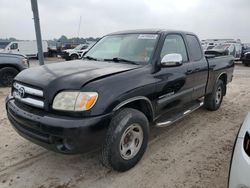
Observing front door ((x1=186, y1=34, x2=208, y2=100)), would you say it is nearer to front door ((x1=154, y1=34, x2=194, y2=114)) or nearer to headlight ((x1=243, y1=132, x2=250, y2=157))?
front door ((x1=154, y1=34, x2=194, y2=114))

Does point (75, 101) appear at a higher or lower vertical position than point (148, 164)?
higher

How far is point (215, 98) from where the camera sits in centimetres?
583

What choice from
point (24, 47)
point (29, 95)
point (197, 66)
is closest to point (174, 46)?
point (197, 66)

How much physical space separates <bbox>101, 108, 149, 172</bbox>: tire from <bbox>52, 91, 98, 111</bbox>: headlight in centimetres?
39

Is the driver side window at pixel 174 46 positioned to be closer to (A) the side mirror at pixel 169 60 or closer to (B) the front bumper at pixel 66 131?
(A) the side mirror at pixel 169 60

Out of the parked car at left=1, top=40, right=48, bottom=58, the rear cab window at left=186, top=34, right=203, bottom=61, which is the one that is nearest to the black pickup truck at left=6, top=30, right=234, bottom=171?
the rear cab window at left=186, top=34, right=203, bottom=61

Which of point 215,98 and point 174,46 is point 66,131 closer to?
point 174,46

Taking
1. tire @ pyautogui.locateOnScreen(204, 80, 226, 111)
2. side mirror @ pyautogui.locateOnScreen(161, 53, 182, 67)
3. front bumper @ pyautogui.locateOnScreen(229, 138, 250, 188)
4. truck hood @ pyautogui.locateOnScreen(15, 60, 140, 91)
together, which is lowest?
tire @ pyautogui.locateOnScreen(204, 80, 226, 111)

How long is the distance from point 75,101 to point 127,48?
5.39 ft

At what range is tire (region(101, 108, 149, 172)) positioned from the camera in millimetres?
2975

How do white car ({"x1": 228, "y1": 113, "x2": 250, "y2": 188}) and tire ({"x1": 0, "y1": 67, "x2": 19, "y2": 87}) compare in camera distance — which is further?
tire ({"x1": 0, "y1": 67, "x2": 19, "y2": 87})

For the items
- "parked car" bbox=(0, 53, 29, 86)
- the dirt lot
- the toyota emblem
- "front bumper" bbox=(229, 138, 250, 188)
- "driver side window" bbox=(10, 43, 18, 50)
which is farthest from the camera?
"driver side window" bbox=(10, 43, 18, 50)

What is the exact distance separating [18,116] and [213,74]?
3993 millimetres

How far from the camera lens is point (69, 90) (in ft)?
9.21
